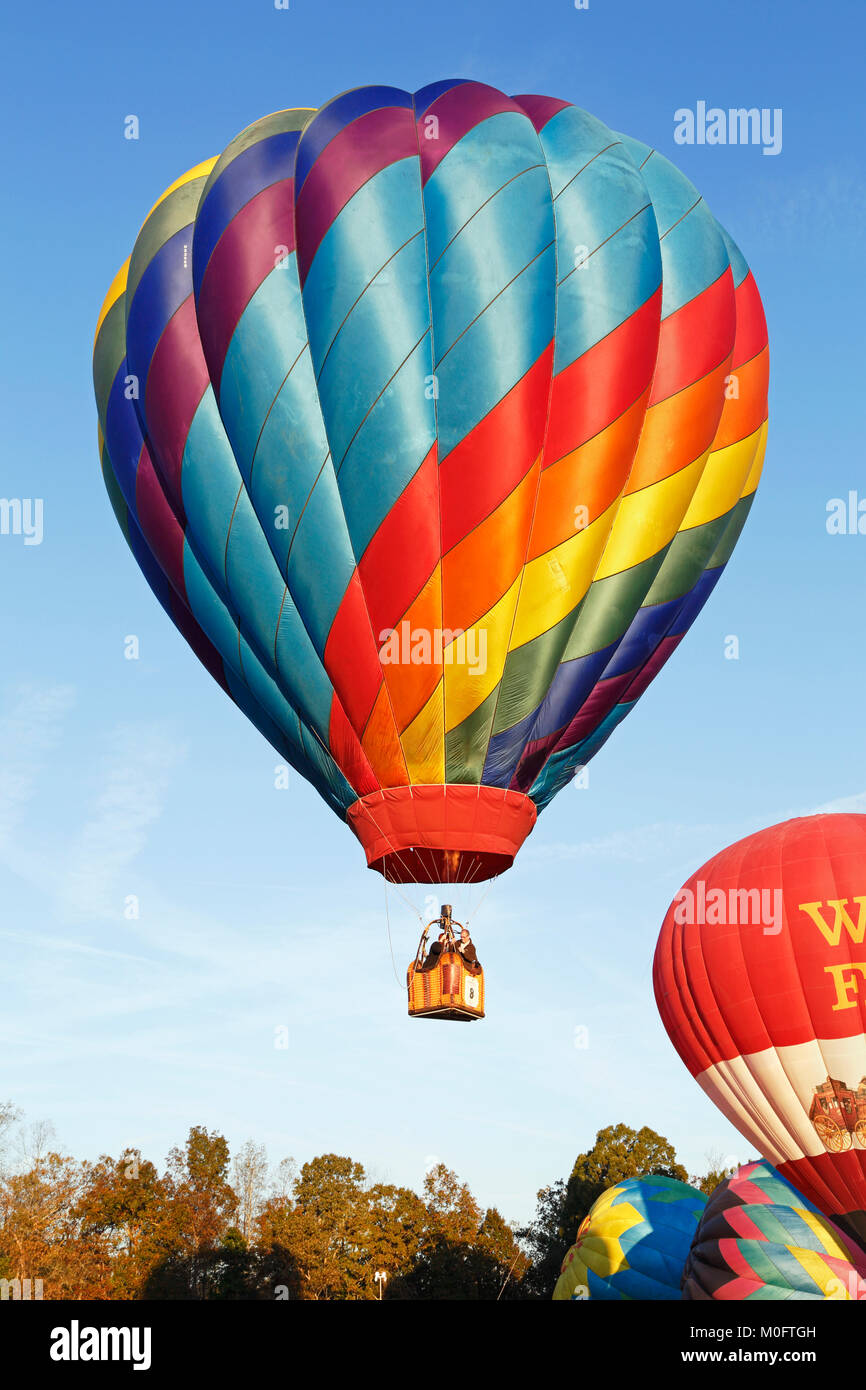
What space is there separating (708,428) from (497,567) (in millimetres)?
2978

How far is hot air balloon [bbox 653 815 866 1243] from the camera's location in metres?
16.8

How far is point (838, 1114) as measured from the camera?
16781 mm

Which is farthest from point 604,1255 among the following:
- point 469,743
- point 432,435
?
point 432,435

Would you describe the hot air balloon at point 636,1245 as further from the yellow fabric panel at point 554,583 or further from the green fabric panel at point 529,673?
the yellow fabric panel at point 554,583

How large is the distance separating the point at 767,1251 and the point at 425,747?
10665mm

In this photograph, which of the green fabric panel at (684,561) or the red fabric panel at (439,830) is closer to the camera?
the red fabric panel at (439,830)

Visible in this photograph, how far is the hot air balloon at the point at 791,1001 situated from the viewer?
1681cm

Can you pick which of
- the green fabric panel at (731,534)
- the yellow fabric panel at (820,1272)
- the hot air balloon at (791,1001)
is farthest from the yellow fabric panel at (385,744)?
the yellow fabric panel at (820,1272)

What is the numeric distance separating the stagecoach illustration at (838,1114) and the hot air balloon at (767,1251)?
196cm
